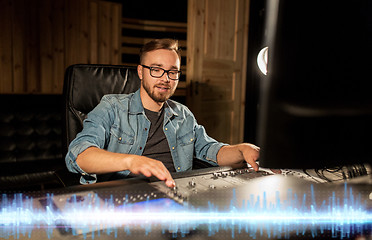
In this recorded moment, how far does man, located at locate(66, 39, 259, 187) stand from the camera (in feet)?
4.70

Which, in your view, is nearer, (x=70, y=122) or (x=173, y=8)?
(x=70, y=122)

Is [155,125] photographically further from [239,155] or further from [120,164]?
[120,164]

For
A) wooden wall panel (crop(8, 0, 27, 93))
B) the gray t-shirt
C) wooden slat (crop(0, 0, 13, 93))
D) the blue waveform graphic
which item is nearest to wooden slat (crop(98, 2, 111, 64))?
wooden wall panel (crop(8, 0, 27, 93))

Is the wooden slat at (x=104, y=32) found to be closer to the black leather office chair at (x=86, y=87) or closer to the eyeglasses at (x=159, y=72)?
the black leather office chair at (x=86, y=87)

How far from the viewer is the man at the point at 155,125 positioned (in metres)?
1.43

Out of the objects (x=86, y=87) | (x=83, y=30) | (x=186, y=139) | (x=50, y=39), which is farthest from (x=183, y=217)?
(x=83, y=30)

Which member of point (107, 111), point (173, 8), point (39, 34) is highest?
point (173, 8)

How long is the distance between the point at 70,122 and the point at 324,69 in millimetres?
1334

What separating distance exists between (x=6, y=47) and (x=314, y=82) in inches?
143

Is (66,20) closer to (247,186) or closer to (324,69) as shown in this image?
(247,186)

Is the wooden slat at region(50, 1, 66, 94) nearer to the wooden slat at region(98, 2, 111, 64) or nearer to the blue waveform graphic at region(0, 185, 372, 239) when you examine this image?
the wooden slat at region(98, 2, 111, 64)

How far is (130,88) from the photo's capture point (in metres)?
1.76

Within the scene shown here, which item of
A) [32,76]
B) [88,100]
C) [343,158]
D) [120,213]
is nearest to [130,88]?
[88,100]

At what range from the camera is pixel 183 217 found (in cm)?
70
